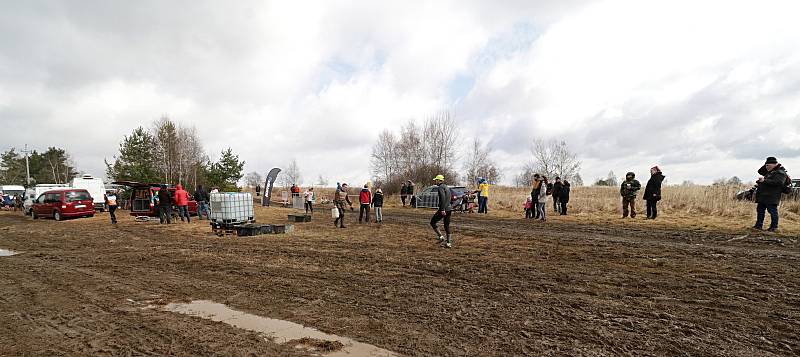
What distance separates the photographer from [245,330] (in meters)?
4.22

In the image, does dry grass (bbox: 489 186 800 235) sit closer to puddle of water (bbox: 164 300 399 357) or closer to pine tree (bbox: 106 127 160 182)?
puddle of water (bbox: 164 300 399 357)

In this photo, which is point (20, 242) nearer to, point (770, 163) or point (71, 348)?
point (71, 348)

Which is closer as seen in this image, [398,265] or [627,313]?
[627,313]

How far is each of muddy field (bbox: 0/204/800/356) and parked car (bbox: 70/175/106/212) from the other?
64.4ft

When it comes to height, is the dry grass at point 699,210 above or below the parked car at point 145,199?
below

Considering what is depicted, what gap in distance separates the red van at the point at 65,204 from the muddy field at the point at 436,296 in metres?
12.9

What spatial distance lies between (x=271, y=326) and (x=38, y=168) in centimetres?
8402

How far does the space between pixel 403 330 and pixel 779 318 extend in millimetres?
3957

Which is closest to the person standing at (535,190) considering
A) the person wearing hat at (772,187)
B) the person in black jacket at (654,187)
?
the person in black jacket at (654,187)

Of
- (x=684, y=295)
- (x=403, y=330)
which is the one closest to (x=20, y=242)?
(x=403, y=330)

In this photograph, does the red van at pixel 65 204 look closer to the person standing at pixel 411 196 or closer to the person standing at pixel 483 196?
the person standing at pixel 411 196

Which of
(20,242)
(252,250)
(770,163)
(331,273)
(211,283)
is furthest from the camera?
(20,242)

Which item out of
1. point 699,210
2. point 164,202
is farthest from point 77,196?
point 699,210

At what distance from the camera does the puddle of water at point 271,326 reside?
3671mm
